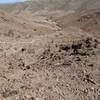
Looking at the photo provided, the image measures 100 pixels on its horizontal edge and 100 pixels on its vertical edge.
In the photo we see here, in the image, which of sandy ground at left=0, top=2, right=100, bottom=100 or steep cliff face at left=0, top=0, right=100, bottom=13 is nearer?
sandy ground at left=0, top=2, right=100, bottom=100

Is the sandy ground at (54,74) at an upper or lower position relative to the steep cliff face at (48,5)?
lower

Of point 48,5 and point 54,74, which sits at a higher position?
point 48,5

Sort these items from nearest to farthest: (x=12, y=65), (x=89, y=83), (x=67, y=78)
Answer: (x=89, y=83) < (x=67, y=78) < (x=12, y=65)

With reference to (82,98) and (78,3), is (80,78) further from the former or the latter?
(78,3)

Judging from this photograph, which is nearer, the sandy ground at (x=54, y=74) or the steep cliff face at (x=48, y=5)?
the sandy ground at (x=54, y=74)

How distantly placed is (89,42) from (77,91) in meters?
3.81

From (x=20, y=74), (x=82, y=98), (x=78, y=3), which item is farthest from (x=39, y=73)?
(x=78, y=3)

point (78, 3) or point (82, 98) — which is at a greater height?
point (78, 3)

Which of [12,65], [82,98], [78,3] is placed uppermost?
[78,3]

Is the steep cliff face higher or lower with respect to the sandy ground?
higher

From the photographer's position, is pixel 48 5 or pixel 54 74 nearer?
pixel 54 74

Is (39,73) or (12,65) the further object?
(12,65)

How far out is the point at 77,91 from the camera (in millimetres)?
7289

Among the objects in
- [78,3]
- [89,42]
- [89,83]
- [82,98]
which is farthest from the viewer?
[78,3]
